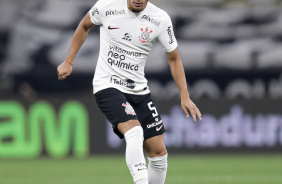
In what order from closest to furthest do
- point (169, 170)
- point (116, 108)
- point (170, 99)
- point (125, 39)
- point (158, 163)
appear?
point (116, 108) < point (125, 39) < point (158, 163) < point (169, 170) < point (170, 99)

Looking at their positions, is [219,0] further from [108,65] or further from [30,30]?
[108,65]

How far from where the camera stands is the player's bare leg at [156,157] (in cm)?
739

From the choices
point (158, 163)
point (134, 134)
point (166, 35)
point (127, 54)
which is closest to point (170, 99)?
point (158, 163)

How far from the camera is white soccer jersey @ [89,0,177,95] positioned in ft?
23.4

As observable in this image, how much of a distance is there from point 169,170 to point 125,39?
17.1ft

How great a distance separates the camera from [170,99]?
572 inches

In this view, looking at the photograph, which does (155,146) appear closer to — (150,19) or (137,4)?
(150,19)

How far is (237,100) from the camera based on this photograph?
14562mm

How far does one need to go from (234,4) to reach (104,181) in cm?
912

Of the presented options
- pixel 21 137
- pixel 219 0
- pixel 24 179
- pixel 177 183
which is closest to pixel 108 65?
pixel 177 183

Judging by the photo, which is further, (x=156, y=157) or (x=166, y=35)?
(x=156, y=157)

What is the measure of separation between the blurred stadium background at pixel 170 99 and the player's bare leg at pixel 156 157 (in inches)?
101

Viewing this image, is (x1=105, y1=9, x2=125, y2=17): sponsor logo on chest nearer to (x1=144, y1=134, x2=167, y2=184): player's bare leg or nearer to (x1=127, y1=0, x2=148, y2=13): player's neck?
(x1=127, y1=0, x2=148, y2=13): player's neck

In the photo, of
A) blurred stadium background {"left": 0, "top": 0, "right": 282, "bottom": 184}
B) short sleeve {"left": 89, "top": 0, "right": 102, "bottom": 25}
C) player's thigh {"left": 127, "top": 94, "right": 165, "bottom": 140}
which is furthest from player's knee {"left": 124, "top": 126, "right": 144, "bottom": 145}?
blurred stadium background {"left": 0, "top": 0, "right": 282, "bottom": 184}
